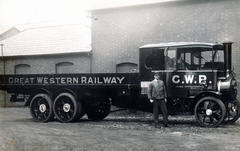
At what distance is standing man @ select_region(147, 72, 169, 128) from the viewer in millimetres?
10922

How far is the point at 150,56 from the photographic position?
37.9 ft

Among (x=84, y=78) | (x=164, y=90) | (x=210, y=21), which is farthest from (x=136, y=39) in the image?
(x=164, y=90)

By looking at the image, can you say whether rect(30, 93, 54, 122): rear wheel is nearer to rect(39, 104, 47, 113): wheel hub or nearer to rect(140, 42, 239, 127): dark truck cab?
rect(39, 104, 47, 113): wheel hub

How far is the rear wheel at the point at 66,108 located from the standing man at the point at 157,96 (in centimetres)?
288

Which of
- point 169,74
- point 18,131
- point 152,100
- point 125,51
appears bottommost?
point 18,131

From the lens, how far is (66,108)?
505 inches

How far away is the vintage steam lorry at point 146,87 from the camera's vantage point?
10.8 metres

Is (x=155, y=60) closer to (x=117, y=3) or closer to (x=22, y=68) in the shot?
(x=117, y=3)

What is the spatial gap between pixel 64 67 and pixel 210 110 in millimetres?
11679

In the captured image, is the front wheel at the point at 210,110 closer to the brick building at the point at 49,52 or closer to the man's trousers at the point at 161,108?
the man's trousers at the point at 161,108

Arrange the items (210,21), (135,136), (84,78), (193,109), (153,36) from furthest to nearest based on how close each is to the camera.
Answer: (153,36) → (210,21) → (84,78) → (193,109) → (135,136)

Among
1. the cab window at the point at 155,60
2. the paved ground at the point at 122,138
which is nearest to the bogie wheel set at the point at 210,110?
the paved ground at the point at 122,138

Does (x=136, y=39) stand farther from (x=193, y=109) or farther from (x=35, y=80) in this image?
(x=193, y=109)

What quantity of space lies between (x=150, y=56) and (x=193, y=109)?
207 cm
